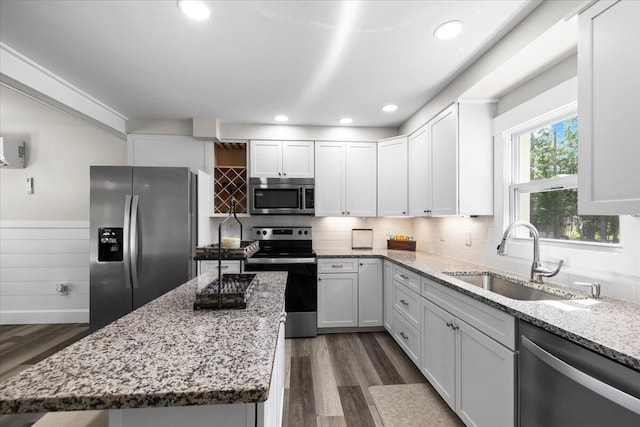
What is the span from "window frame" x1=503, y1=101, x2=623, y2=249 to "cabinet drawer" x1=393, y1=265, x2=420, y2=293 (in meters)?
0.82

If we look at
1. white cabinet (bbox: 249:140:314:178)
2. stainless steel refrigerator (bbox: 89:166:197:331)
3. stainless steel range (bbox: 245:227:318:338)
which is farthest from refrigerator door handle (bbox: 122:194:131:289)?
white cabinet (bbox: 249:140:314:178)

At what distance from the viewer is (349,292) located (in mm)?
3299

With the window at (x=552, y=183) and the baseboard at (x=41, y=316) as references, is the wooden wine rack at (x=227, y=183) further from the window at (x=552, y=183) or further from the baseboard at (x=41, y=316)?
the window at (x=552, y=183)

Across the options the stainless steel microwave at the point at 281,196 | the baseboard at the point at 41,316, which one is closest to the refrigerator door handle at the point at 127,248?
the stainless steel microwave at the point at 281,196

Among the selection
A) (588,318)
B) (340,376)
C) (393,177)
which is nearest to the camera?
(588,318)

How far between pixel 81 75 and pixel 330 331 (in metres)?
3.40

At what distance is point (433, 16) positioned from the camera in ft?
5.49

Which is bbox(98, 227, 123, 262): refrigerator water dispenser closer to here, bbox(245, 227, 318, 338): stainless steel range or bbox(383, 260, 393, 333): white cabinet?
bbox(245, 227, 318, 338): stainless steel range

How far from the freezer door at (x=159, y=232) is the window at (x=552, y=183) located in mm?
2938

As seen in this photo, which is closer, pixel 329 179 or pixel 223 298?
pixel 223 298

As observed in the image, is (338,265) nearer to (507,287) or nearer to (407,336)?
(407,336)

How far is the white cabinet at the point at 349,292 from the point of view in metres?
3.28

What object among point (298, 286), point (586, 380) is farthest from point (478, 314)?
point (298, 286)

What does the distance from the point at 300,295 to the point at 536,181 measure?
93.8 inches
